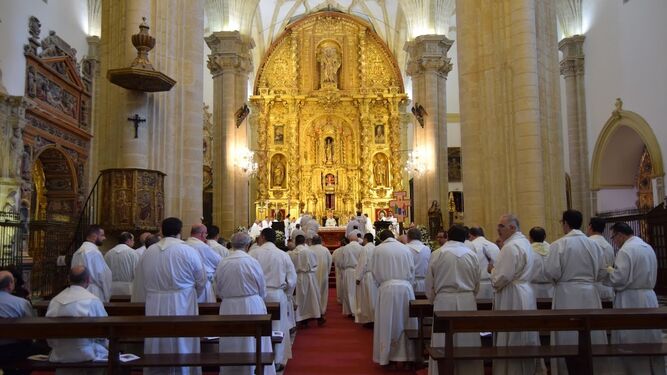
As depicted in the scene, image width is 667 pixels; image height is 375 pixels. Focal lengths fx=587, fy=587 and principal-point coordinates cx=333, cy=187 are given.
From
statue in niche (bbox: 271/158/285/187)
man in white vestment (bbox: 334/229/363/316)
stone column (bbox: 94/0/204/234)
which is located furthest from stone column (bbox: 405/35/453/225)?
stone column (bbox: 94/0/204/234)

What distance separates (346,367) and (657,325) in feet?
12.8

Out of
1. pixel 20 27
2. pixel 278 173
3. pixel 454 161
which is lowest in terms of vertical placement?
pixel 278 173

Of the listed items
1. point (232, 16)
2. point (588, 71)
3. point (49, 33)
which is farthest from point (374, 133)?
point (49, 33)

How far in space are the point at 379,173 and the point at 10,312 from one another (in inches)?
1029

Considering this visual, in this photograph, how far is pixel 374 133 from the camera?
31422mm

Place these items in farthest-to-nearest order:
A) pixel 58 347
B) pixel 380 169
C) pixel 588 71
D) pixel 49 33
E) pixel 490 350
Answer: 1. pixel 380 169
2. pixel 588 71
3. pixel 49 33
4. pixel 490 350
5. pixel 58 347

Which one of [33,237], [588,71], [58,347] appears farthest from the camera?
[588,71]

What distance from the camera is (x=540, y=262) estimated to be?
695cm

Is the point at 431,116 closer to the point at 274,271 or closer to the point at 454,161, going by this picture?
the point at 454,161

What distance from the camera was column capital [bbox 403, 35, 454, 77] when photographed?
22703mm

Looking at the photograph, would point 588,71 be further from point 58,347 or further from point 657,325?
point 58,347

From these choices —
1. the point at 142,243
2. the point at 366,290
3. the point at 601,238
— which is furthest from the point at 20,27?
the point at 601,238

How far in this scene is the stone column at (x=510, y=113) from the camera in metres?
11.3

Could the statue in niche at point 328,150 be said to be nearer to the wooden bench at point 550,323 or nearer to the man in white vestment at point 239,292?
the man in white vestment at point 239,292
